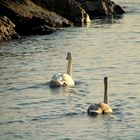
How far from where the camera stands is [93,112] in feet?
86.8

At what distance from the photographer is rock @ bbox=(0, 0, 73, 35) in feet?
180

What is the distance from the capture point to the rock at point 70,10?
62.8 m

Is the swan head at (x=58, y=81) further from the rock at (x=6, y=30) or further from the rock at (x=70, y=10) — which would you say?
the rock at (x=70, y=10)

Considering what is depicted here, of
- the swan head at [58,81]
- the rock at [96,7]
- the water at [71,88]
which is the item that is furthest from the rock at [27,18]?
the swan head at [58,81]

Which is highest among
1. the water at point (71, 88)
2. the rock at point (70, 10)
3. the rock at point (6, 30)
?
the rock at point (70, 10)

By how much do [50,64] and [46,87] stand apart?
7719mm

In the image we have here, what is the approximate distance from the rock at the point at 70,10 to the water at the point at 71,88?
5.86 m

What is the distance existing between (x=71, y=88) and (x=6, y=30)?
65.4 ft

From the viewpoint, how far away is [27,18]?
54.5 m

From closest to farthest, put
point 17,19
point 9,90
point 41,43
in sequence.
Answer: point 9,90, point 41,43, point 17,19

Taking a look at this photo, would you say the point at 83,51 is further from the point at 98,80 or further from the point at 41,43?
the point at 98,80

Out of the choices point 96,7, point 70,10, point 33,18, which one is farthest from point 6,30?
point 96,7

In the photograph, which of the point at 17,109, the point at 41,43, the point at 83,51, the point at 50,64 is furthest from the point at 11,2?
the point at 17,109

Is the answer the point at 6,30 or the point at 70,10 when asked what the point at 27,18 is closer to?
the point at 6,30
